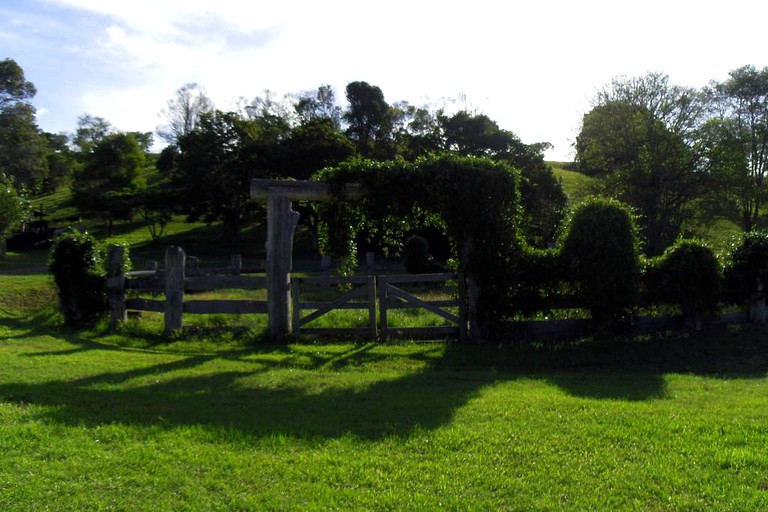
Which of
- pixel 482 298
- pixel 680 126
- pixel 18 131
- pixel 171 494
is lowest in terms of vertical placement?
pixel 171 494

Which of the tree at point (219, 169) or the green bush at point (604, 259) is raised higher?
the tree at point (219, 169)

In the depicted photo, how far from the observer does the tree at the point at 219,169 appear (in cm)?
4269

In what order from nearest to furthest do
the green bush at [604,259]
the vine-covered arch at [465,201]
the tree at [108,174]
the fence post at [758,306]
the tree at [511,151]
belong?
the green bush at [604,259]
the vine-covered arch at [465,201]
the fence post at [758,306]
the tree at [511,151]
the tree at [108,174]

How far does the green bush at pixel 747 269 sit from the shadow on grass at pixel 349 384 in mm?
999

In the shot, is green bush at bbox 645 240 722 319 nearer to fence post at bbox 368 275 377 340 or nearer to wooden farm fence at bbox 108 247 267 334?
fence post at bbox 368 275 377 340

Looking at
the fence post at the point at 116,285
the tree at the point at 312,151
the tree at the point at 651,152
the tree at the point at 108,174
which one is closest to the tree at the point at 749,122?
the tree at the point at 651,152

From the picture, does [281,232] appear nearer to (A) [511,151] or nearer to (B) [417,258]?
(B) [417,258]

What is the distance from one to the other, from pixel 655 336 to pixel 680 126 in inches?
920

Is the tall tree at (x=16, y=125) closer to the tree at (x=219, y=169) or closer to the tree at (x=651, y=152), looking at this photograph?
the tree at (x=219, y=169)

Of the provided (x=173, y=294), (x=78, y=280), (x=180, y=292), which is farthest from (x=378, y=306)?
(x=78, y=280)

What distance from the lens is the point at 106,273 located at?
1370cm

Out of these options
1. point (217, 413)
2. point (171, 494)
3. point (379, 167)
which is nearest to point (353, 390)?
point (217, 413)

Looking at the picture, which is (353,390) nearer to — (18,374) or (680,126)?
(18,374)

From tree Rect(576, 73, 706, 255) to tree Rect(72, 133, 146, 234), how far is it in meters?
31.2
